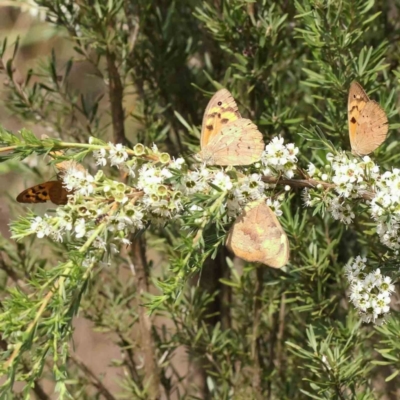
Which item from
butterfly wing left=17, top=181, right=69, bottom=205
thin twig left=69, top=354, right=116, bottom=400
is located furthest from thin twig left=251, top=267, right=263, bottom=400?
butterfly wing left=17, top=181, right=69, bottom=205

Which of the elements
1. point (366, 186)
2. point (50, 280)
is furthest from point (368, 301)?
point (50, 280)

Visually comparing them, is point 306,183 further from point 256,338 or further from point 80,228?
point 256,338

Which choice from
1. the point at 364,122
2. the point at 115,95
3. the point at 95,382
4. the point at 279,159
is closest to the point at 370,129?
the point at 364,122

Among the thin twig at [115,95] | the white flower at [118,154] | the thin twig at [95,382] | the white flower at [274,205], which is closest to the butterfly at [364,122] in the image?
the white flower at [274,205]

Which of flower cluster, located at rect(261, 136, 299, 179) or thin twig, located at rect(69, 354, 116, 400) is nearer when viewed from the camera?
flower cluster, located at rect(261, 136, 299, 179)

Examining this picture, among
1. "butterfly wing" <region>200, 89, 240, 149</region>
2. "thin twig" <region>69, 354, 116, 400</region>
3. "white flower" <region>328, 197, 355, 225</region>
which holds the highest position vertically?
"butterfly wing" <region>200, 89, 240, 149</region>

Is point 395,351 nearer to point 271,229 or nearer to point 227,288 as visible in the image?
point 271,229

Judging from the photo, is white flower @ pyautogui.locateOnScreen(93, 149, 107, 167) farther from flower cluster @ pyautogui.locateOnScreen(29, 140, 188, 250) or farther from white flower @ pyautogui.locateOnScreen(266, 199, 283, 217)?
white flower @ pyautogui.locateOnScreen(266, 199, 283, 217)
